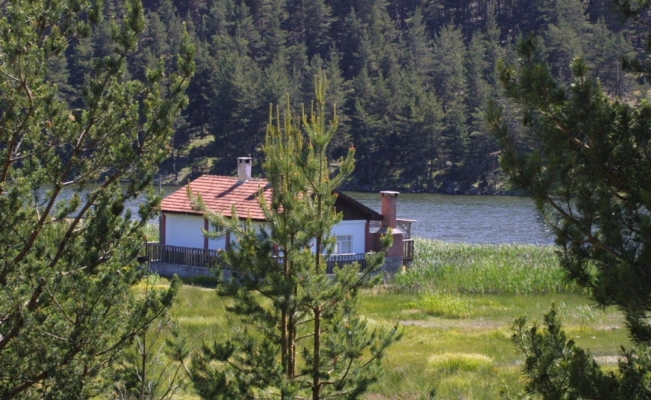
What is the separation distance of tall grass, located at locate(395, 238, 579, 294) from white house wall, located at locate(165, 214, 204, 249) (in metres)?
7.91

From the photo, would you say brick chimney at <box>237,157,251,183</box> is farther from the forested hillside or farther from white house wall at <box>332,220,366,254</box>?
the forested hillside

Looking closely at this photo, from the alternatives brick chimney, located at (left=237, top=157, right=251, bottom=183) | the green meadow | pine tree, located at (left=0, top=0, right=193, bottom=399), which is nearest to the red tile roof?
brick chimney, located at (left=237, top=157, right=251, bottom=183)

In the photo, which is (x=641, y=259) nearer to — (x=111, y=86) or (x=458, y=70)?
(x=111, y=86)

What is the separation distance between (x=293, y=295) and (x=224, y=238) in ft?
80.3

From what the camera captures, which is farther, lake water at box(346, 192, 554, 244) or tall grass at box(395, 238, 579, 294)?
lake water at box(346, 192, 554, 244)

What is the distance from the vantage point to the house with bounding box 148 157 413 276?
3356 cm

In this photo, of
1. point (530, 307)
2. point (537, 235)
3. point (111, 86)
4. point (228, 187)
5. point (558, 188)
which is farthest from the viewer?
point (537, 235)

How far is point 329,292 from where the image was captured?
912 centimetres

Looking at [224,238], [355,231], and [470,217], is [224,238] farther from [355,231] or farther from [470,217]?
[470,217]

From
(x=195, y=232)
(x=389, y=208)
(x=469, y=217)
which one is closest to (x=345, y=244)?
(x=389, y=208)

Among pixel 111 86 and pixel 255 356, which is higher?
pixel 111 86

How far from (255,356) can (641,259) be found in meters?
4.11

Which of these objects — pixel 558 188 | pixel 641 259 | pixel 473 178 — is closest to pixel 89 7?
pixel 558 188

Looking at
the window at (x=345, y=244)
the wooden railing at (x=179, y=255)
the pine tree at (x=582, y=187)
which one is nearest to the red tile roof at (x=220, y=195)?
the wooden railing at (x=179, y=255)
